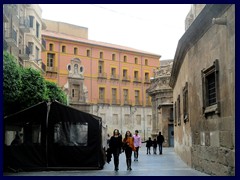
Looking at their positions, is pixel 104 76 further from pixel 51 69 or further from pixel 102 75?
pixel 51 69

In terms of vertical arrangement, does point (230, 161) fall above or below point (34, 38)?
below

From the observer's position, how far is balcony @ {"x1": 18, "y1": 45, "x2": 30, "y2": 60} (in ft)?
101

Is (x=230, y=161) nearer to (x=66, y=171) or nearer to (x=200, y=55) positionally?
(x=200, y=55)

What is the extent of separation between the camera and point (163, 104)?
110ft

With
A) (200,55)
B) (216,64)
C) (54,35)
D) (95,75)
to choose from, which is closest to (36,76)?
(200,55)

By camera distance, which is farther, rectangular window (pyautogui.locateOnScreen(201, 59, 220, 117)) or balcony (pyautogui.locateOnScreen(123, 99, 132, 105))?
balcony (pyautogui.locateOnScreen(123, 99, 132, 105))

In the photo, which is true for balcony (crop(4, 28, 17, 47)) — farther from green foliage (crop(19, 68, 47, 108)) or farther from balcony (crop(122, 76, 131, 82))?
balcony (crop(122, 76, 131, 82))

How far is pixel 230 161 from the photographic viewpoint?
8898 mm

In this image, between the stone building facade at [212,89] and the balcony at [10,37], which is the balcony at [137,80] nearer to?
the balcony at [10,37]

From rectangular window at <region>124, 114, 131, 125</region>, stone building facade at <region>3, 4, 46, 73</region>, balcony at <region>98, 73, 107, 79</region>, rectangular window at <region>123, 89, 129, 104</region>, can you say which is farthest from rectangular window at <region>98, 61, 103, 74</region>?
stone building facade at <region>3, 4, 46, 73</region>

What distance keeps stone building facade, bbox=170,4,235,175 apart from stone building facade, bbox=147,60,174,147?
766 inches

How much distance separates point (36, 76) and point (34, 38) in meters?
14.2

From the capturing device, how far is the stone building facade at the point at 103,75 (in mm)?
51000

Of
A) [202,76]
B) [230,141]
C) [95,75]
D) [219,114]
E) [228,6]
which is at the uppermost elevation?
[95,75]
